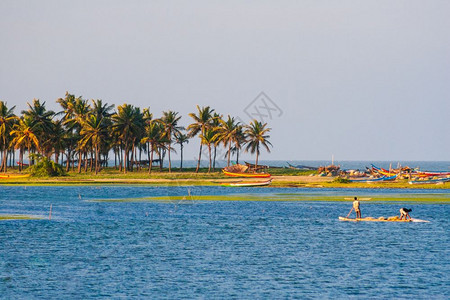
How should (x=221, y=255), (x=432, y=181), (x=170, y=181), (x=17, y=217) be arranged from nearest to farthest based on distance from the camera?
(x=221, y=255) < (x=17, y=217) < (x=432, y=181) < (x=170, y=181)

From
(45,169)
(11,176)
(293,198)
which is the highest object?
(45,169)

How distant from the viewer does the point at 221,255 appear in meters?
46.4

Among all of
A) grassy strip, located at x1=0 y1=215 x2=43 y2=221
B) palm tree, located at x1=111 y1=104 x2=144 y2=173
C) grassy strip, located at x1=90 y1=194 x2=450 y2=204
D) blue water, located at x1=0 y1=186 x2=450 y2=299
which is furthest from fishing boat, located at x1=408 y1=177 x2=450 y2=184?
grassy strip, located at x1=0 y1=215 x2=43 y2=221

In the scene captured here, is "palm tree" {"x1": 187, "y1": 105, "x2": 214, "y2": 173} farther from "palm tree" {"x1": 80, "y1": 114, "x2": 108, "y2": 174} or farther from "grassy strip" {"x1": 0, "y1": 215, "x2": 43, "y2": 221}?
"grassy strip" {"x1": 0, "y1": 215, "x2": 43, "y2": 221}

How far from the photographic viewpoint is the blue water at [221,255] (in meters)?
35.6

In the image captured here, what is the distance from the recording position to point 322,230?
60.2 meters

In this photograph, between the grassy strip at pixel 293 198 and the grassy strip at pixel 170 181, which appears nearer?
the grassy strip at pixel 293 198

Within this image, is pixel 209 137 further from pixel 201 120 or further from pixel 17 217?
pixel 17 217

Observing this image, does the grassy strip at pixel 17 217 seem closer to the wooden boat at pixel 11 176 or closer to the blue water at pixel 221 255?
the blue water at pixel 221 255

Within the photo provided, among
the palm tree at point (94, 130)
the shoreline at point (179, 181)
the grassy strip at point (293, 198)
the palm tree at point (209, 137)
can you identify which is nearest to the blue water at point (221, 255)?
the grassy strip at point (293, 198)

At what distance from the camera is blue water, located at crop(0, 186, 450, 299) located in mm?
35562

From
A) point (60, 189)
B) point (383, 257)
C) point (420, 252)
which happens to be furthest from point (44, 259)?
point (60, 189)

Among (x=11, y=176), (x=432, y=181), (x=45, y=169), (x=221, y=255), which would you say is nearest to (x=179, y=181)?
(x=45, y=169)

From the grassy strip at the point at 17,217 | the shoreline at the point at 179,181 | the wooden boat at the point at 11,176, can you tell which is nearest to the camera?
the grassy strip at the point at 17,217
